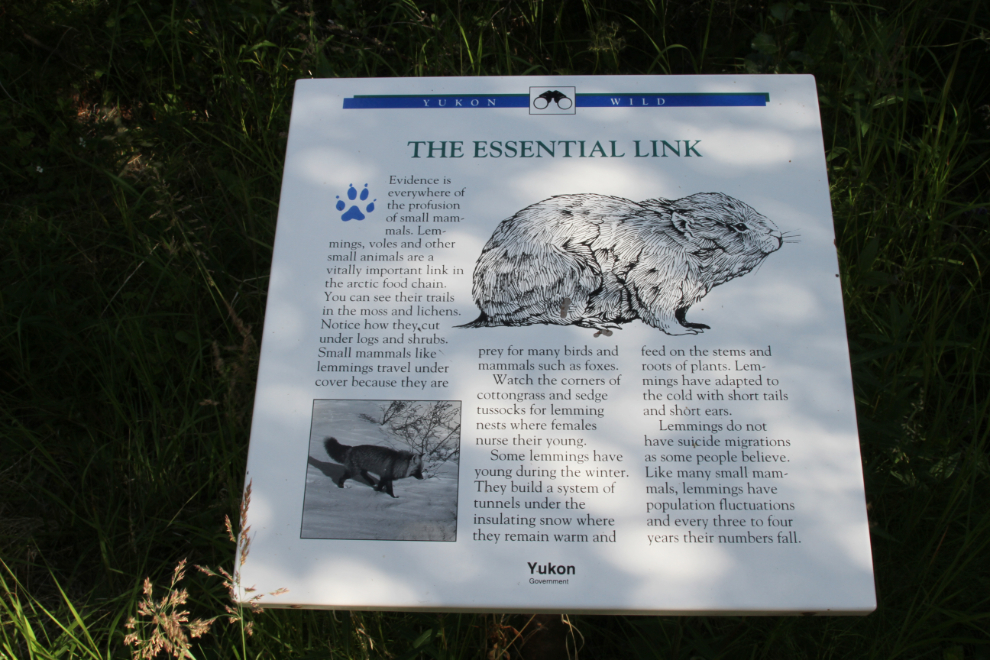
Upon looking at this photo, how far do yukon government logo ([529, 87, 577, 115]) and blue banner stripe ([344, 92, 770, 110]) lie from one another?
2 cm

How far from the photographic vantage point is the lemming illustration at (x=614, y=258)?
1.84 m

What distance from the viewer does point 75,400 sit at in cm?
267

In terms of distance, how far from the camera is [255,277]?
266cm

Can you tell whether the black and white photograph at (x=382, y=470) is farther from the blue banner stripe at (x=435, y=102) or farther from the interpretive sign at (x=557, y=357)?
the blue banner stripe at (x=435, y=102)

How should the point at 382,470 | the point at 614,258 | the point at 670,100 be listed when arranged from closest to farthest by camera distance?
the point at 382,470
the point at 614,258
the point at 670,100

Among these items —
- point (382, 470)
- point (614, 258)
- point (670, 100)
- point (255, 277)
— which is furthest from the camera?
point (255, 277)

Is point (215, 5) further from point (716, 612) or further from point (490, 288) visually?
point (716, 612)

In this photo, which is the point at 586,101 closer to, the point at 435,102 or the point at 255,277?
the point at 435,102

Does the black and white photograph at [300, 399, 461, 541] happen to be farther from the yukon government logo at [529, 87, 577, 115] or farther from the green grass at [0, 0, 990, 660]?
the yukon government logo at [529, 87, 577, 115]

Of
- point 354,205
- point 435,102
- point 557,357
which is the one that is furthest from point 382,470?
point 435,102

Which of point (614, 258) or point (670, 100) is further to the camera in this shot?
point (670, 100)

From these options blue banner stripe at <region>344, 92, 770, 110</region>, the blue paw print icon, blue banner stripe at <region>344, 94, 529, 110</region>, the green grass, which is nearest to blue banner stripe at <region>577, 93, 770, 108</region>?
blue banner stripe at <region>344, 92, 770, 110</region>

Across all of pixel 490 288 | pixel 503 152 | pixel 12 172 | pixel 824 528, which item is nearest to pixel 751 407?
pixel 824 528

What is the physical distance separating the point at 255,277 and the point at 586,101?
151cm
